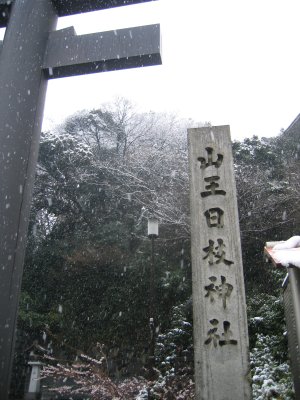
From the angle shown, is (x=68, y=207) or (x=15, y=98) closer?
(x=15, y=98)

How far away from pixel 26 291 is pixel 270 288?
348 inches

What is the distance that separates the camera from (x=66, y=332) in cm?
1229

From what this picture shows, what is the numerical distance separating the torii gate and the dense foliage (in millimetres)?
7065

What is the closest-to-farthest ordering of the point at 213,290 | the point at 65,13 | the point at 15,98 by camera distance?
1. the point at 15,98
2. the point at 65,13
3. the point at 213,290

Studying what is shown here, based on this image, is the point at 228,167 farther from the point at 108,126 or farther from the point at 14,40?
the point at 108,126

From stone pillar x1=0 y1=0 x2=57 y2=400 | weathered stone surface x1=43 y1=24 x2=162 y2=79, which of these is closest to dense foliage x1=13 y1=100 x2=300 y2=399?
stone pillar x1=0 y1=0 x2=57 y2=400

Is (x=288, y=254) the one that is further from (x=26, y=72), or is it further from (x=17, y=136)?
(x=26, y=72)

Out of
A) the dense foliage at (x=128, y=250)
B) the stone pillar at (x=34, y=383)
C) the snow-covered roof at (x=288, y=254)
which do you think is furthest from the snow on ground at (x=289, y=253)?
the stone pillar at (x=34, y=383)

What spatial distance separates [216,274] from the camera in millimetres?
3453

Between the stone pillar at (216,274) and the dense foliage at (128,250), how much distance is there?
5.59 meters

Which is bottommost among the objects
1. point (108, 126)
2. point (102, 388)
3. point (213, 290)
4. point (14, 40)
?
point (102, 388)

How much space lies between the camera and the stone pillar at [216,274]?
314 cm

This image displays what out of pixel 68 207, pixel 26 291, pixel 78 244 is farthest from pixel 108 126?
pixel 26 291

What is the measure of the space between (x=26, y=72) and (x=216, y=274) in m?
2.37
